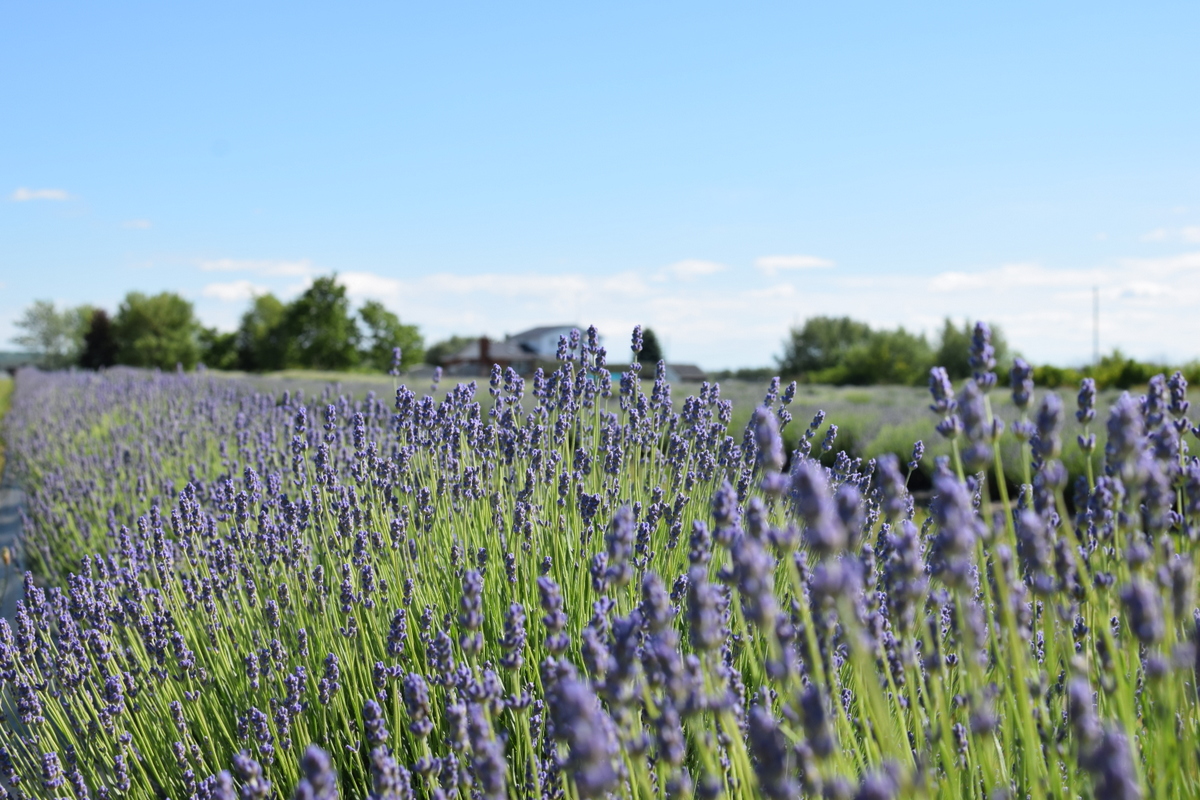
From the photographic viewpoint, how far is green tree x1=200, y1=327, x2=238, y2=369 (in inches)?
2221

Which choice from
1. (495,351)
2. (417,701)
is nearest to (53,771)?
(417,701)

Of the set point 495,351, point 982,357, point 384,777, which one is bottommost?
point 384,777

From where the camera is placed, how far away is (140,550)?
11.1ft

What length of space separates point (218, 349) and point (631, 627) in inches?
2450

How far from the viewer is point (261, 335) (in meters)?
53.2

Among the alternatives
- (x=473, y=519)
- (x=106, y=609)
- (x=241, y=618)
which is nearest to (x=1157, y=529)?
(x=473, y=519)

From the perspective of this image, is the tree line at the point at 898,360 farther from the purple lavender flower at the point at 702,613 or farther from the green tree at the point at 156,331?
the green tree at the point at 156,331

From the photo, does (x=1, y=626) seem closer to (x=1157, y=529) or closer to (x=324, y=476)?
(x=324, y=476)

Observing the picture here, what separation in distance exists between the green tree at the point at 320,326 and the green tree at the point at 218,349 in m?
14.5

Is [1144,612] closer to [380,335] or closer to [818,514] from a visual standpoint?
[818,514]

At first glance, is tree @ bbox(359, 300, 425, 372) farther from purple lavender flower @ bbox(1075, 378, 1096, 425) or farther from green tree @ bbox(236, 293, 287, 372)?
purple lavender flower @ bbox(1075, 378, 1096, 425)

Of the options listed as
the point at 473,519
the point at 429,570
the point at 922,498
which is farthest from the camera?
the point at 922,498

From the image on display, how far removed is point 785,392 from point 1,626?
2.76 m

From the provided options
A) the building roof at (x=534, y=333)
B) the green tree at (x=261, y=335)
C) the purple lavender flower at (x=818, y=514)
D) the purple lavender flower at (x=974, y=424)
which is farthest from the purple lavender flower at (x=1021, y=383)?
the building roof at (x=534, y=333)
